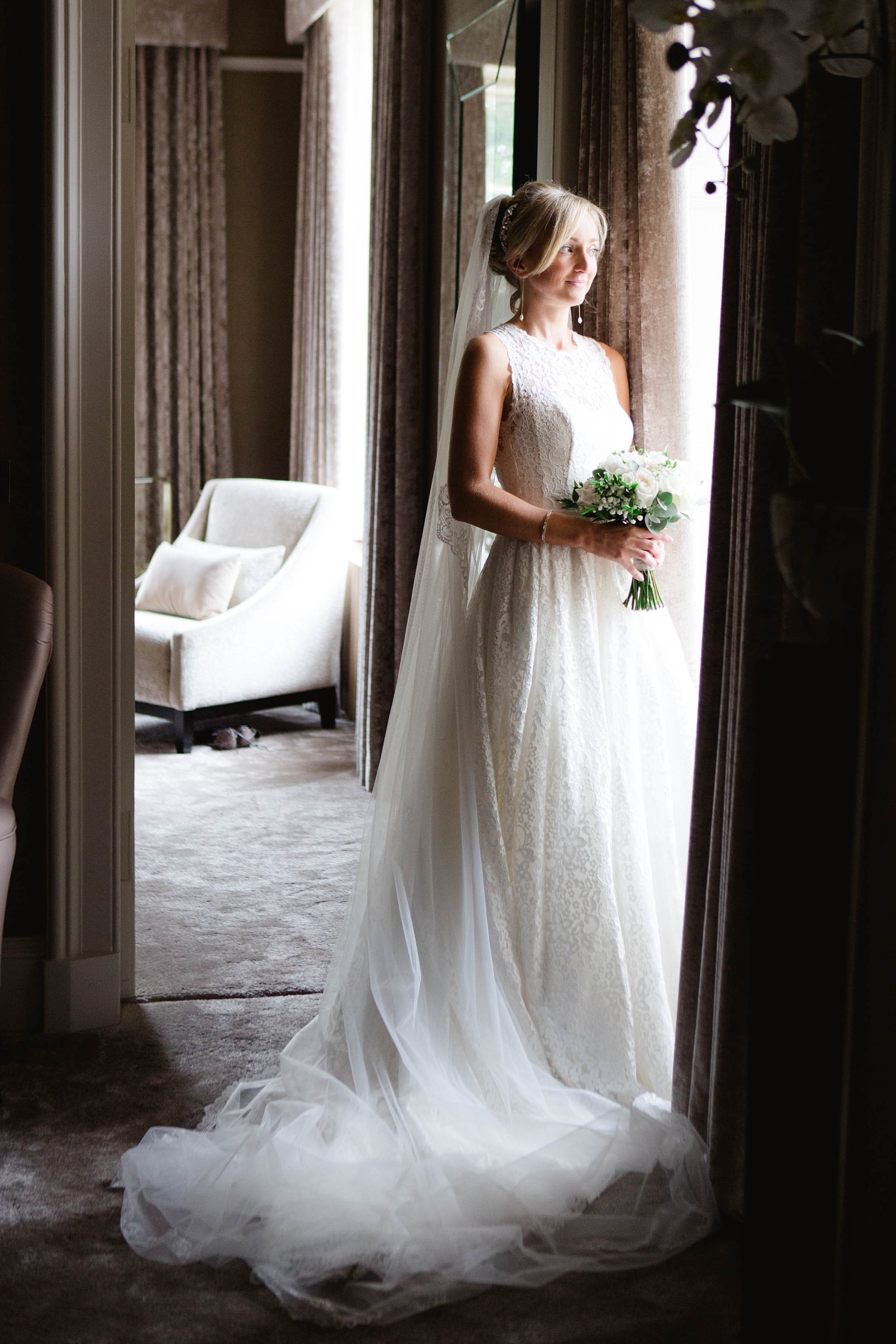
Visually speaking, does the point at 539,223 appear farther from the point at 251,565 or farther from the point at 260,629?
the point at 251,565

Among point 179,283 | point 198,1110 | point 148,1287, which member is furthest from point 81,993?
point 179,283

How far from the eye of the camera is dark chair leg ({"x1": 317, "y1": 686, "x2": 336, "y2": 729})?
5895mm

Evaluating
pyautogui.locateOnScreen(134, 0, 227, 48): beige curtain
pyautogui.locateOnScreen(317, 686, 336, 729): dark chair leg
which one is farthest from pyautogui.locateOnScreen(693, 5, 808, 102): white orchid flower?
pyautogui.locateOnScreen(134, 0, 227, 48): beige curtain

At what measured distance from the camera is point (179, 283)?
6848mm

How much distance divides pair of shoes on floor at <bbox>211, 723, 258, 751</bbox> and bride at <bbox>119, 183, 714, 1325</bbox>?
293cm

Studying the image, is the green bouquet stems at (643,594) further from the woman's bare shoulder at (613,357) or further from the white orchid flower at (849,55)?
the white orchid flower at (849,55)

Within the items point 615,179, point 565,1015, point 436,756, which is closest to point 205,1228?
point 565,1015

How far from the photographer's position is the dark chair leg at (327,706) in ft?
19.3

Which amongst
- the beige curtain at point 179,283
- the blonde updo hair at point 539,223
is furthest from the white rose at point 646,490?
the beige curtain at point 179,283

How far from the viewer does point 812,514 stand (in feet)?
4.25

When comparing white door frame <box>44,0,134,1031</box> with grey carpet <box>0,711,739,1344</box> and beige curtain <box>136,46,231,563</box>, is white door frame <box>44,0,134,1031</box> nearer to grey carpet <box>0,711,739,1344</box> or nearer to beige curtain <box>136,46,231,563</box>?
grey carpet <box>0,711,739,1344</box>

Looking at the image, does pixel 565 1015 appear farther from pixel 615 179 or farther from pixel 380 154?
pixel 380 154

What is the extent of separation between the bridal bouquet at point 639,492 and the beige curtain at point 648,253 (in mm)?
336

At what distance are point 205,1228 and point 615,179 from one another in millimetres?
2216
